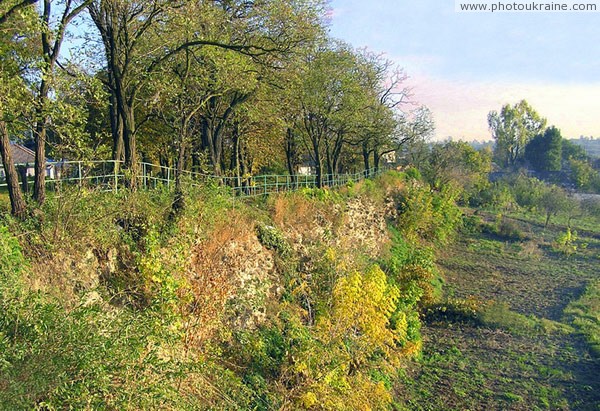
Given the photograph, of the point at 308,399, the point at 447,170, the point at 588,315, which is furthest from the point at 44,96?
the point at 447,170

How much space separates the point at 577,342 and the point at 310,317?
37.6ft

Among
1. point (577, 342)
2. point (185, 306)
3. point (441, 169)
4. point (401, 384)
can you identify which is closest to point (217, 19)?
point (185, 306)

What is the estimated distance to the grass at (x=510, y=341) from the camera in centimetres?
1333

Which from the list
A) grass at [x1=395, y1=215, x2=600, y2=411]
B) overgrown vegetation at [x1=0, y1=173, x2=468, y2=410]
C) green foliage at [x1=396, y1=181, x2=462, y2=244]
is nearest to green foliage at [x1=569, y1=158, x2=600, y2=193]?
green foliage at [x1=396, y1=181, x2=462, y2=244]

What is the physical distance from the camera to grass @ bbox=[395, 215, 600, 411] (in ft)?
43.7

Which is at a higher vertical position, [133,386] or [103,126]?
[103,126]

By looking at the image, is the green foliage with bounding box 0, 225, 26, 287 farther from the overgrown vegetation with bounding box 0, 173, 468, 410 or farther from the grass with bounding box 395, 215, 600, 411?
the grass with bounding box 395, 215, 600, 411

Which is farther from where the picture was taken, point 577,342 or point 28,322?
point 577,342

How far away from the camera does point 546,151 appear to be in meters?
78.6

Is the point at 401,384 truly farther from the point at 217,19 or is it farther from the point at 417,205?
the point at 417,205

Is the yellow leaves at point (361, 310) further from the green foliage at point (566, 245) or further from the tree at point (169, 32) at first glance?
the green foliage at point (566, 245)

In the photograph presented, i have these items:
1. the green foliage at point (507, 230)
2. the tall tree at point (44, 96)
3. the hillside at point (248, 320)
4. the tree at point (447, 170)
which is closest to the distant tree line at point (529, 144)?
the tree at point (447, 170)

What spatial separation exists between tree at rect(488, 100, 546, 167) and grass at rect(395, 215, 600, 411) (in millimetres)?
59400

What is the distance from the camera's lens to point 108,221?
889cm
